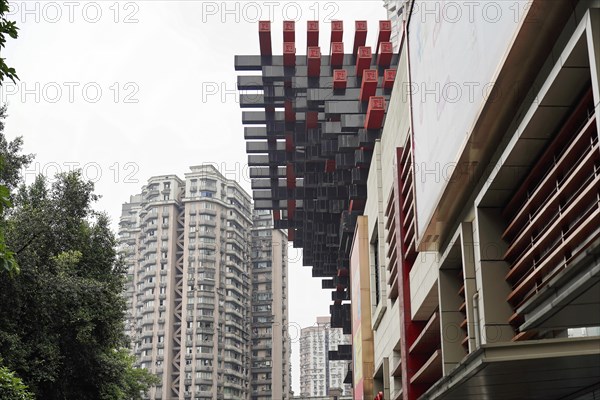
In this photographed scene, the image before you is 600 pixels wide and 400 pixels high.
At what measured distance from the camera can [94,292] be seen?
2433cm

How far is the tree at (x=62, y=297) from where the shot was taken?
2248cm

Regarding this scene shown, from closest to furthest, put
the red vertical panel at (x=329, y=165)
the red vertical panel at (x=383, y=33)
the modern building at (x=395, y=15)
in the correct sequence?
the red vertical panel at (x=383, y=33) < the red vertical panel at (x=329, y=165) < the modern building at (x=395, y=15)

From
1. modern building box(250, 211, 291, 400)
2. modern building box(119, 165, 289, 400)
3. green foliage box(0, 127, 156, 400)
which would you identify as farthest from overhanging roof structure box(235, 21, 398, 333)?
modern building box(250, 211, 291, 400)

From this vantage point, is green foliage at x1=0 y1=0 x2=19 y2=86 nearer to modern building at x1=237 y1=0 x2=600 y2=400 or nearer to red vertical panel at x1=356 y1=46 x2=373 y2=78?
modern building at x1=237 y1=0 x2=600 y2=400

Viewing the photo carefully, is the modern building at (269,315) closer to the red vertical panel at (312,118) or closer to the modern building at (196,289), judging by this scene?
the modern building at (196,289)

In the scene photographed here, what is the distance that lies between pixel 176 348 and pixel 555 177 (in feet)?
321

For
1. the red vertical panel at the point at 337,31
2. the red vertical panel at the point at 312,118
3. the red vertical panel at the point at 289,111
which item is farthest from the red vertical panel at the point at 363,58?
the red vertical panel at the point at 289,111

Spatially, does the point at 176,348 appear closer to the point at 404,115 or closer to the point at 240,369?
the point at 240,369

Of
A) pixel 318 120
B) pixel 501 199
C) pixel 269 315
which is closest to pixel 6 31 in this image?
pixel 501 199

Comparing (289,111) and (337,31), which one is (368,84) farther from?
(289,111)

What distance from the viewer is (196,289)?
349 feet

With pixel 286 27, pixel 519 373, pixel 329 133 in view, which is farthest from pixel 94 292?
pixel 286 27

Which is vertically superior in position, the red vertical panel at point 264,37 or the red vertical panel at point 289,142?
the red vertical panel at point 264,37

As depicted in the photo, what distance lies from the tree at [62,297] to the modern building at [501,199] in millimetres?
9002
